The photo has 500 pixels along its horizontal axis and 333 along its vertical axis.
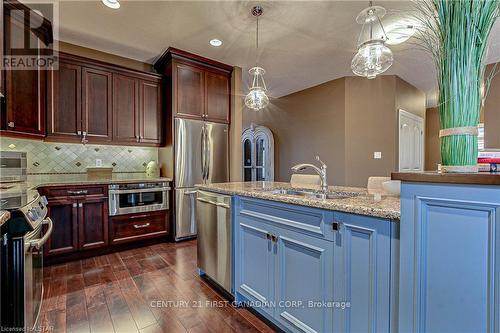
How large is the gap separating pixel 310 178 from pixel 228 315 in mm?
1480

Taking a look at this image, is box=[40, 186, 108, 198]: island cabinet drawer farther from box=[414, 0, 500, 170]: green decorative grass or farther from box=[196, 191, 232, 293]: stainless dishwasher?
box=[414, 0, 500, 170]: green decorative grass

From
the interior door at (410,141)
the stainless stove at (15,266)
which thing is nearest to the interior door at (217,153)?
the stainless stove at (15,266)

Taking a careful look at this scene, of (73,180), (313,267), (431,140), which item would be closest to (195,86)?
(73,180)

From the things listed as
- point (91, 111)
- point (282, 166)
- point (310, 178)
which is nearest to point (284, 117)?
point (282, 166)

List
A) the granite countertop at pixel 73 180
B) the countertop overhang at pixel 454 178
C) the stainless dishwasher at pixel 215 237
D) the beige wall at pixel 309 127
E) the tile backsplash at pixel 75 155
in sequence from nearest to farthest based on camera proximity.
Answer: the countertop overhang at pixel 454 178 < the stainless dishwasher at pixel 215 237 < the granite countertop at pixel 73 180 < the tile backsplash at pixel 75 155 < the beige wall at pixel 309 127

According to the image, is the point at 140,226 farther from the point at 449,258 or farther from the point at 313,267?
the point at 449,258

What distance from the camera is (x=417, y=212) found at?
93 centimetres

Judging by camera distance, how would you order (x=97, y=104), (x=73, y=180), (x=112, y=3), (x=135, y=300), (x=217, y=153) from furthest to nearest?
(x=217, y=153), (x=97, y=104), (x=73, y=180), (x=112, y=3), (x=135, y=300)

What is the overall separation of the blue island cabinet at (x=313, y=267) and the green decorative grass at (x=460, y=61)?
1.31 feet

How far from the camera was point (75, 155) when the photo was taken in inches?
133

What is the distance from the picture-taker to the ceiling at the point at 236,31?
251cm

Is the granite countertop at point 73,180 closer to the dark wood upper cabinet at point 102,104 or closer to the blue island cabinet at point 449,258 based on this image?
the dark wood upper cabinet at point 102,104

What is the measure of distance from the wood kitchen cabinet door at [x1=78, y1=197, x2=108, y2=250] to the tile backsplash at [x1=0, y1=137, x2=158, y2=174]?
2.63 feet

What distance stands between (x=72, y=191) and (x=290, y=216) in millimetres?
2611
